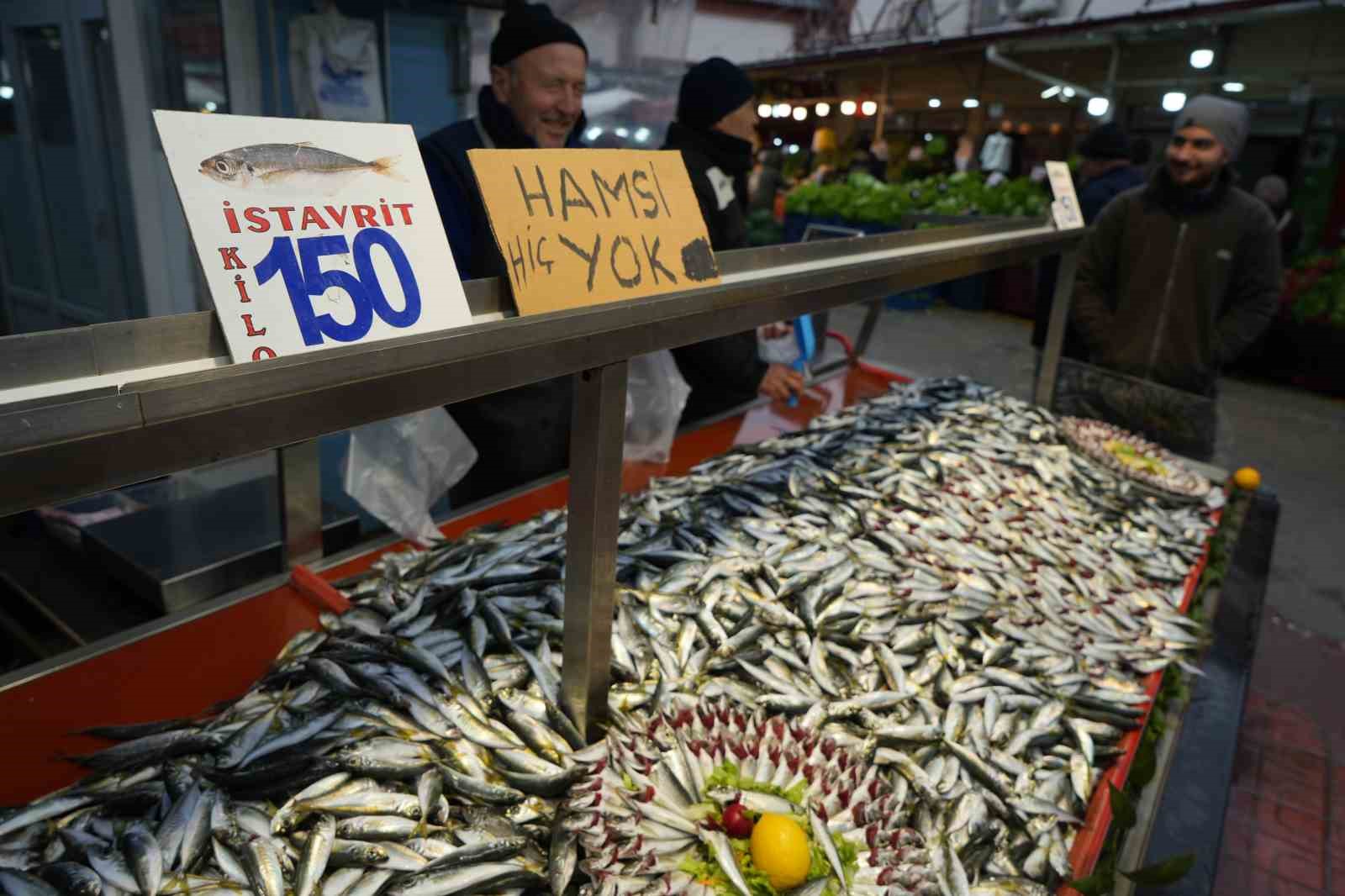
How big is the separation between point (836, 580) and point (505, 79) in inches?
79.1

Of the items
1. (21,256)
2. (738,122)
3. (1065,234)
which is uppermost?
(738,122)

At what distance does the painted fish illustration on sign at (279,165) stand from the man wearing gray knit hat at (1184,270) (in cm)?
346

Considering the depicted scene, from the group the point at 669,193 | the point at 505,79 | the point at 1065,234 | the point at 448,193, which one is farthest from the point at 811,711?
the point at 1065,234

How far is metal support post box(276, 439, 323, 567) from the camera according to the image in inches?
74.3

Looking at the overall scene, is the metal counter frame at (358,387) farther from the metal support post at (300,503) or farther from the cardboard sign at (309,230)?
the metal support post at (300,503)

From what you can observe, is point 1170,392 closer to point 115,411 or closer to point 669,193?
point 669,193

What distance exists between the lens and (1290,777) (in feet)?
10.7

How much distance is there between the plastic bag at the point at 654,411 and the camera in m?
2.77

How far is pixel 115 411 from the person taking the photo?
0.64 metres

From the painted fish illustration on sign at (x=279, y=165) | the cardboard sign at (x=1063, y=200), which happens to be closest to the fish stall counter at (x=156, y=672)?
the painted fish illustration on sign at (x=279, y=165)

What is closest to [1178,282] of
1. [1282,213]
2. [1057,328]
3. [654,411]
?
[1057,328]

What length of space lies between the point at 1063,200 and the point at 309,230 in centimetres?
316

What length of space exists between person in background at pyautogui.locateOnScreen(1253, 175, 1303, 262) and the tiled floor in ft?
25.2

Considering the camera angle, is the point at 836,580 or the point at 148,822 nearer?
the point at 148,822
